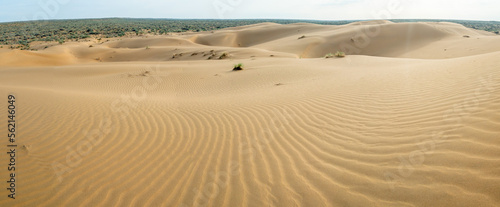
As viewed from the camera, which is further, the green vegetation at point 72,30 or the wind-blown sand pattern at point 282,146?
the green vegetation at point 72,30

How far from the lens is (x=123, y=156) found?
11.9ft

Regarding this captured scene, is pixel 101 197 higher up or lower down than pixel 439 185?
lower down

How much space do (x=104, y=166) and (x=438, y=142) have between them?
167 inches

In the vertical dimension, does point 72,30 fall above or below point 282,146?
above

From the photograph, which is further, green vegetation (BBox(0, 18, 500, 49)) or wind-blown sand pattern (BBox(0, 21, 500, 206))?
green vegetation (BBox(0, 18, 500, 49))

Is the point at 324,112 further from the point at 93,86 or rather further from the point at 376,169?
the point at 93,86

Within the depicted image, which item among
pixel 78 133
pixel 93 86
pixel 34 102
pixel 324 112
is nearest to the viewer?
pixel 78 133

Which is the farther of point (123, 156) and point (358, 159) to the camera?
point (123, 156)

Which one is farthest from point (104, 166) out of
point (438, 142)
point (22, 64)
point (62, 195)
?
point (22, 64)

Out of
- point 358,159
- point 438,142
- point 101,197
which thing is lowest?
point 101,197

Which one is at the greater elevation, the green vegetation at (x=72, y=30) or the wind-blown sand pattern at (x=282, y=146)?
the green vegetation at (x=72, y=30)

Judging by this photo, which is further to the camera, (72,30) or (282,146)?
(72,30)

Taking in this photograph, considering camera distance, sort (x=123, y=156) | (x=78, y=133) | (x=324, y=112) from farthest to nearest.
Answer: (x=324, y=112), (x=78, y=133), (x=123, y=156)

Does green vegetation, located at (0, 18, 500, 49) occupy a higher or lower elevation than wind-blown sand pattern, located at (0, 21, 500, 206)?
higher
